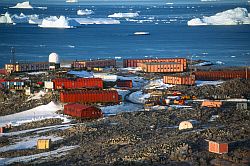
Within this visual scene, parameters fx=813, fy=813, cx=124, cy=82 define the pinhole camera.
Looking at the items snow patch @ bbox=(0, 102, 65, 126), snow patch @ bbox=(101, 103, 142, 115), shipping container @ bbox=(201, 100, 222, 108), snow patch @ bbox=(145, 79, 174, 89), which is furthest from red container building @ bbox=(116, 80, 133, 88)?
shipping container @ bbox=(201, 100, 222, 108)

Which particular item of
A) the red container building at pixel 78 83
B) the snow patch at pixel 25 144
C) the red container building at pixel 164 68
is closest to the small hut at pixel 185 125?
the snow patch at pixel 25 144

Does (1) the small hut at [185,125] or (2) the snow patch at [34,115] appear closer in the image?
(1) the small hut at [185,125]

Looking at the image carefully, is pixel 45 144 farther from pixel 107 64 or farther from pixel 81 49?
pixel 81 49

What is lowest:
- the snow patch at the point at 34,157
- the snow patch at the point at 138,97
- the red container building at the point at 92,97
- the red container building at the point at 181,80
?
the snow patch at the point at 34,157

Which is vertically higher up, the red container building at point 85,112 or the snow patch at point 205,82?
the snow patch at point 205,82

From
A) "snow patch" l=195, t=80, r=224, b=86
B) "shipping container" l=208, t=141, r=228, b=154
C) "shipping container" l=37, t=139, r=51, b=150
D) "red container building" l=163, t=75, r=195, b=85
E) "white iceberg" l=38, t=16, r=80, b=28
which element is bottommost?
"shipping container" l=37, t=139, r=51, b=150

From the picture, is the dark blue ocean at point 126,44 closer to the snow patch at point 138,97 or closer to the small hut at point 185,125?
the snow patch at point 138,97

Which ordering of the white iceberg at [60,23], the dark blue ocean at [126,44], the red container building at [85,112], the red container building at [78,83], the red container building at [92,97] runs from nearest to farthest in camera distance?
the red container building at [85,112], the red container building at [92,97], the red container building at [78,83], the dark blue ocean at [126,44], the white iceberg at [60,23]

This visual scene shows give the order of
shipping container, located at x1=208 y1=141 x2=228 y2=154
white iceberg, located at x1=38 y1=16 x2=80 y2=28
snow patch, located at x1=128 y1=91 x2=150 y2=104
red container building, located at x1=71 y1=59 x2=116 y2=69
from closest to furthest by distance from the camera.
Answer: shipping container, located at x1=208 y1=141 x2=228 y2=154 → snow patch, located at x1=128 y1=91 x2=150 y2=104 → red container building, located at x1=71 y1=59 x2=116 y2=69 → white iceberg, located at x1=38 y1=16 x2=80 y2=28

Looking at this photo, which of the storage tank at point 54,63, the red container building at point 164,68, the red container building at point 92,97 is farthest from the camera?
the storage tank at point 54,63

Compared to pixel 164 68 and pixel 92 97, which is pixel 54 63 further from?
pixel 92 97

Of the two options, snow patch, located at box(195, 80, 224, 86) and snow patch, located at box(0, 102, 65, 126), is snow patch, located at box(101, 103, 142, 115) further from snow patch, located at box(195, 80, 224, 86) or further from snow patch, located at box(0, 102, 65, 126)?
snow patch, located at box(195, 80, 224, 86)
